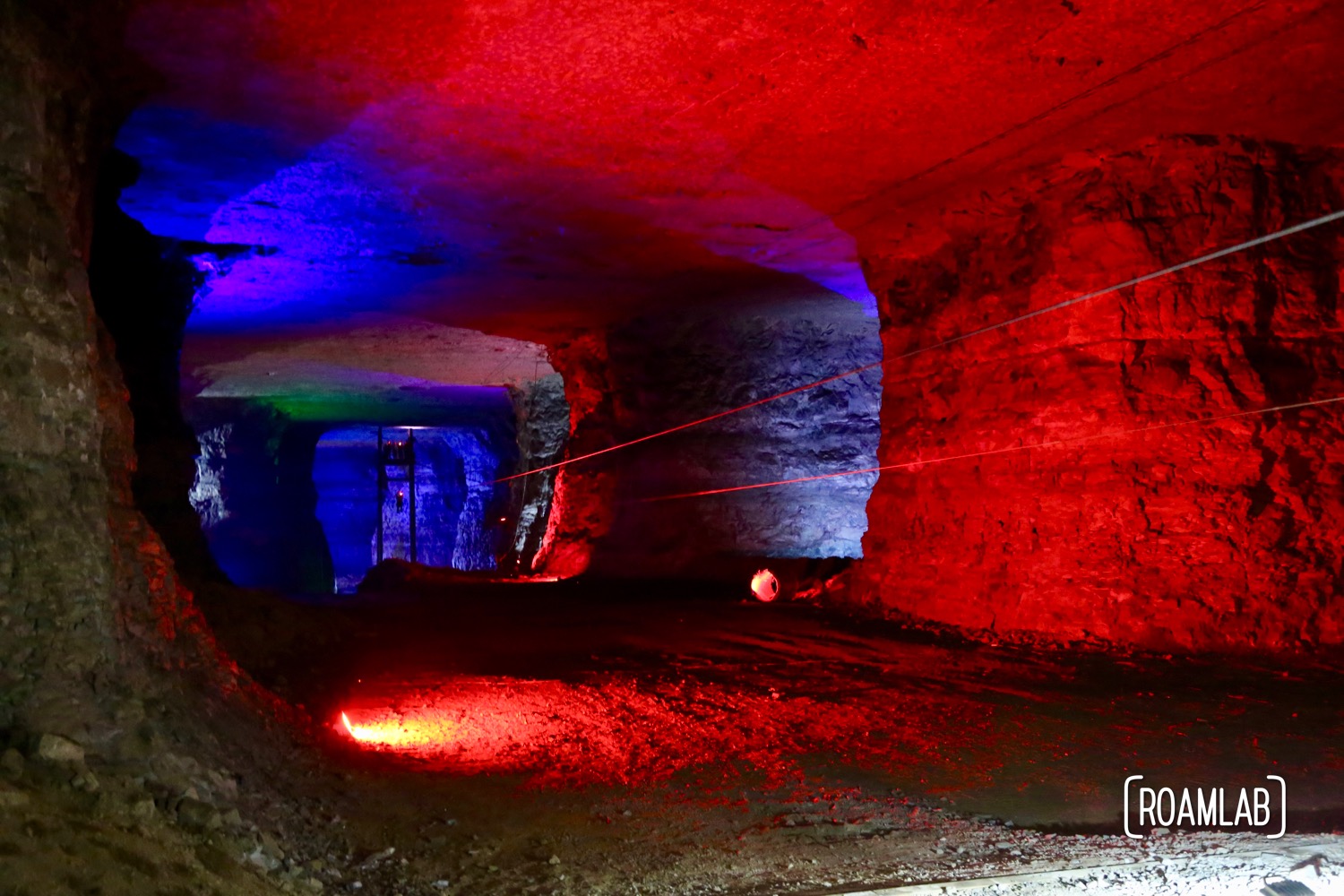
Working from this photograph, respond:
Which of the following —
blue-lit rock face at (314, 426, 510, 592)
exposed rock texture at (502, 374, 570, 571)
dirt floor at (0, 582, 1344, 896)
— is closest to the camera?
dirt floor at (0, 582, 1344, 896)

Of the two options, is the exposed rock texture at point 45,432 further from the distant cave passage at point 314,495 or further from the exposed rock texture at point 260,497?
the exposed rock texture at point 260,497

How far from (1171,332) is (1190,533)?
143 cm

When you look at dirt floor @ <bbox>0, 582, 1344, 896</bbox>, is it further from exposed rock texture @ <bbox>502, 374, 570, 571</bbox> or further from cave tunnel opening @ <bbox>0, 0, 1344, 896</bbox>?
exposed rock texture @ <bbox>502, 374, 570, 571</bbox>

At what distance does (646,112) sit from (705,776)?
4313 mm

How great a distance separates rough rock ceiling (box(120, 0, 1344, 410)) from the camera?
544 centimetres

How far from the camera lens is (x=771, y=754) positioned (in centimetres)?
468

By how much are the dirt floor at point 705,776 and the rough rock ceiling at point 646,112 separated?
11.6 feet

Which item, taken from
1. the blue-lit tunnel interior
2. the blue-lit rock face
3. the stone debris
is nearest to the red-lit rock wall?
the stone debris

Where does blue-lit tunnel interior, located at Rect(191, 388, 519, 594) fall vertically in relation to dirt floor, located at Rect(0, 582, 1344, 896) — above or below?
above

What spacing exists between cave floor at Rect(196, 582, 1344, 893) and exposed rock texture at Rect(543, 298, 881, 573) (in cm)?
615

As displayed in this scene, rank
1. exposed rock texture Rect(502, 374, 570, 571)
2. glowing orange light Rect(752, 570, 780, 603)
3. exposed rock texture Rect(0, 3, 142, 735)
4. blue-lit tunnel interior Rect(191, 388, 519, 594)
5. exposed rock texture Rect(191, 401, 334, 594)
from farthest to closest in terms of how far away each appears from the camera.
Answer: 1. blue-lit tunnel interior Rect(191, 388, 519, 594)
2. exposed rock texture Rect(191, 401, 334, 594)
3. exposed rock texture Rect(502, 374, 570, 571)
4. glowing orange light Rect(752, 570, 780, 603)
5. exposed rock texture Rect(0, 3, 142, 735)

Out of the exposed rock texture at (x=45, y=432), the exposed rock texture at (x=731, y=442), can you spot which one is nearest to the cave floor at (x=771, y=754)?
the exposed rock texture at (x=45, y=432)

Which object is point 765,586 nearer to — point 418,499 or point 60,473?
point 60,473

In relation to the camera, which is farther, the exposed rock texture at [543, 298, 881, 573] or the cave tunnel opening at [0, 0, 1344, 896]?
the exposed rock texture at [543, 298, 881, 573]
